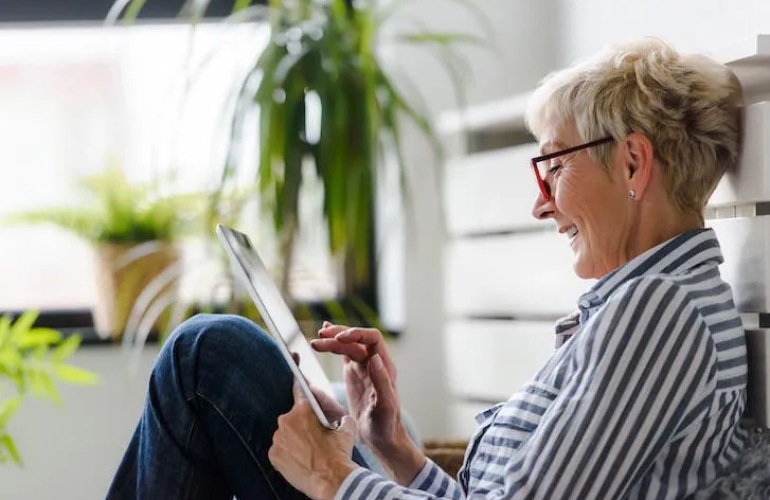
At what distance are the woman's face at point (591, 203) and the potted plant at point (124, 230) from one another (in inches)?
62.7

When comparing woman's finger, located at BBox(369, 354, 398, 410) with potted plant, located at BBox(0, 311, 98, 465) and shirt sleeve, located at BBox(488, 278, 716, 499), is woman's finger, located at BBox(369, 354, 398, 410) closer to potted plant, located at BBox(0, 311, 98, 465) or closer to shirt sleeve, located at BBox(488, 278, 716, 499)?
shirt sleeve, located at BBox(488, 278, 716, 499)

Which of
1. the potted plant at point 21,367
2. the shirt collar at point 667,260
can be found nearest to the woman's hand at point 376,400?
the shirt collar at point 667,260

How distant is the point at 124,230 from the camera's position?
3025 mm

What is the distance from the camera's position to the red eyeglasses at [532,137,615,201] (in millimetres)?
1495

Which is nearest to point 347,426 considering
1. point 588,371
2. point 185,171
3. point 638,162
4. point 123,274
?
point 588,371

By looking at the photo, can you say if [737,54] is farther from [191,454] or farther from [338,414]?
[191,454]

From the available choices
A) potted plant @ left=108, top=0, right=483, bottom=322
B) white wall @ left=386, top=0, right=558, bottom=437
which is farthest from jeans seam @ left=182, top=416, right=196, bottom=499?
white wall @ left=386, top=0, right=558, bottom=437

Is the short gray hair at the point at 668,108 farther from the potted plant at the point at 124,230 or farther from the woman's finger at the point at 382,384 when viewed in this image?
the potted plant at the point at 124,230

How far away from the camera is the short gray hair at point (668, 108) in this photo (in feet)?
4.77

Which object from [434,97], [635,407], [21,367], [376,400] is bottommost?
[21,367]

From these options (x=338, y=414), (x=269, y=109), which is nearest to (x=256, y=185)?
(x=269, y=109)

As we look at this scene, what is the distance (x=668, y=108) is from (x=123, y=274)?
1.84 metres

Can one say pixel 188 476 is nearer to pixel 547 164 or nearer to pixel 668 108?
pixel 547 164

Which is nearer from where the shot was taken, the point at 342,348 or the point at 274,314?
the point at 274,314
